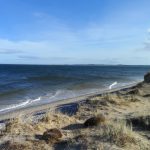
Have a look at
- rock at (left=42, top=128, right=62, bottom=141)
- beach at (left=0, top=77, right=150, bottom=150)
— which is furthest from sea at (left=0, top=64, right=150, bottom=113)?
rock at (left=42, top=128, right=62, bottom=141)

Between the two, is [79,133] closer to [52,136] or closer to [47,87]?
[52,136]

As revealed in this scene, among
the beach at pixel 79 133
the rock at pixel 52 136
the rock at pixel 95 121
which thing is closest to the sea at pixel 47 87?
the beach at pixel 79 133

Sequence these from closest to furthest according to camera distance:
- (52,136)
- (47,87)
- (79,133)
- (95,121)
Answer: (52,136) → (79,133) → (95,121) → (47,87)

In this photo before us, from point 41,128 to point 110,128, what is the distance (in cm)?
227

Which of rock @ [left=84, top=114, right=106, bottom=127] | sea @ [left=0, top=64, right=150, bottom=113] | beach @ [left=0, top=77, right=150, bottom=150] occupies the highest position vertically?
rock @ [left=84, top=114, right=106, bottom=127]

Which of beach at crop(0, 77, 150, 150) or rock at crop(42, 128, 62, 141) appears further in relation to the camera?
rock at crop(42, 128, 62, 141)

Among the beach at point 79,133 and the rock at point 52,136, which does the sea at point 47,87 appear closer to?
the beach at point 79,133

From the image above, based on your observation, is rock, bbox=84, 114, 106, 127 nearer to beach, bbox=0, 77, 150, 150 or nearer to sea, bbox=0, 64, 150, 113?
beach, bbox=0, 77, 150, 150

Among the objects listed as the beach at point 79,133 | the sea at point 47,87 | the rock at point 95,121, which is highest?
the rock at point 95,121

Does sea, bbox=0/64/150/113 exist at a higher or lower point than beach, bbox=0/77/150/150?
lower

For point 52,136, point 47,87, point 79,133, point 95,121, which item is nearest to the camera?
point 52,136

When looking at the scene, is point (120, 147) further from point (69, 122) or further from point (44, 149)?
point (69, 122)

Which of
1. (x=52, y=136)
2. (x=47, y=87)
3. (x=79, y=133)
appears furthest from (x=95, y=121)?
(x=47, y=87)

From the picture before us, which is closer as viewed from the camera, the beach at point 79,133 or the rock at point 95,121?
the beach at point 79,133
